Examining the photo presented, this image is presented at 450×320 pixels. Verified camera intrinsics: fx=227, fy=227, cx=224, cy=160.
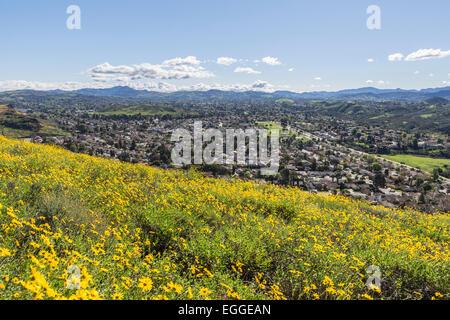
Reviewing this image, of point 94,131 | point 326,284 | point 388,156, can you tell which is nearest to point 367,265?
point 326,284

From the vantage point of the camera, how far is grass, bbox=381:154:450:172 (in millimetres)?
84000

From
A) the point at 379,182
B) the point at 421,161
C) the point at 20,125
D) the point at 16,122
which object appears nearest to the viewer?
the point at 379,182

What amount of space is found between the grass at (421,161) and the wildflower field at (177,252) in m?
101

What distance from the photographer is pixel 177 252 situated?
4.72m

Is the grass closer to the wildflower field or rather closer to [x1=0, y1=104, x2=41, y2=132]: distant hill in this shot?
the wildflower field

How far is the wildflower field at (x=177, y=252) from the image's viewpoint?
117 inches

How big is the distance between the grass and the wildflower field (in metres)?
101

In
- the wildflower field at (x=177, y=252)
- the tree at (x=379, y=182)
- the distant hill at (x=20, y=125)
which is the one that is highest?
the distant hill at (x=20, y=125)

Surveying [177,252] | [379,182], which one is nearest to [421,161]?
[379,182]

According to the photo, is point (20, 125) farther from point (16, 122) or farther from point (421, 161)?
point (421, 161)

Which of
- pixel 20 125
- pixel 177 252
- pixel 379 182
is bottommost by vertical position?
pixel 379 182

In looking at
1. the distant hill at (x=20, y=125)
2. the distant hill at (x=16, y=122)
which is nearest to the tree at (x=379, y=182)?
the distant hill at (x=20, y=125)

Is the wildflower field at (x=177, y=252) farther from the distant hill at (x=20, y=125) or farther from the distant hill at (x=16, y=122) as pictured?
the distant hill at (x=16, y=122)

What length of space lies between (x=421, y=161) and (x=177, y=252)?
11745 cm
